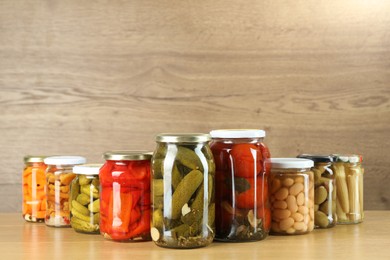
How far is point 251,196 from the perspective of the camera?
3.66ft

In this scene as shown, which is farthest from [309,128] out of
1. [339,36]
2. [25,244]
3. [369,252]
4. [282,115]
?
[25,244]

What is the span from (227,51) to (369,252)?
0.69m

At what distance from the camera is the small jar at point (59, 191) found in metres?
1.29

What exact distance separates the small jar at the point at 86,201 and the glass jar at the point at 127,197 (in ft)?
0.28

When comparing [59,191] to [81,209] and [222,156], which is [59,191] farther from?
[222,156]

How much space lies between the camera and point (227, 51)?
1.57 metres

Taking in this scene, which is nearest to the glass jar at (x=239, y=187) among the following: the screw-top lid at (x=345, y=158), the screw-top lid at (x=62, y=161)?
the screw-top lid at (x=345, y=158)

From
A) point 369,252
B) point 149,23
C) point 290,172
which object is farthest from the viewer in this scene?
point 149,23

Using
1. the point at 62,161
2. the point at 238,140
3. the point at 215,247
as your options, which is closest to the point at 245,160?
the point at 238,140

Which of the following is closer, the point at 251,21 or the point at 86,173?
the point at 86,173

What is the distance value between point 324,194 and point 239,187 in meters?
0.23

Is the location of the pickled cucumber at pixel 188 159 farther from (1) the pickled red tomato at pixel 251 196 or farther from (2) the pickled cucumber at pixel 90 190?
(2) the pickled cucumber at pixel 90 190

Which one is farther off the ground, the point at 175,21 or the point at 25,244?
the point at 175,21

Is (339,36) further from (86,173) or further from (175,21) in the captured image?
(86,173)
